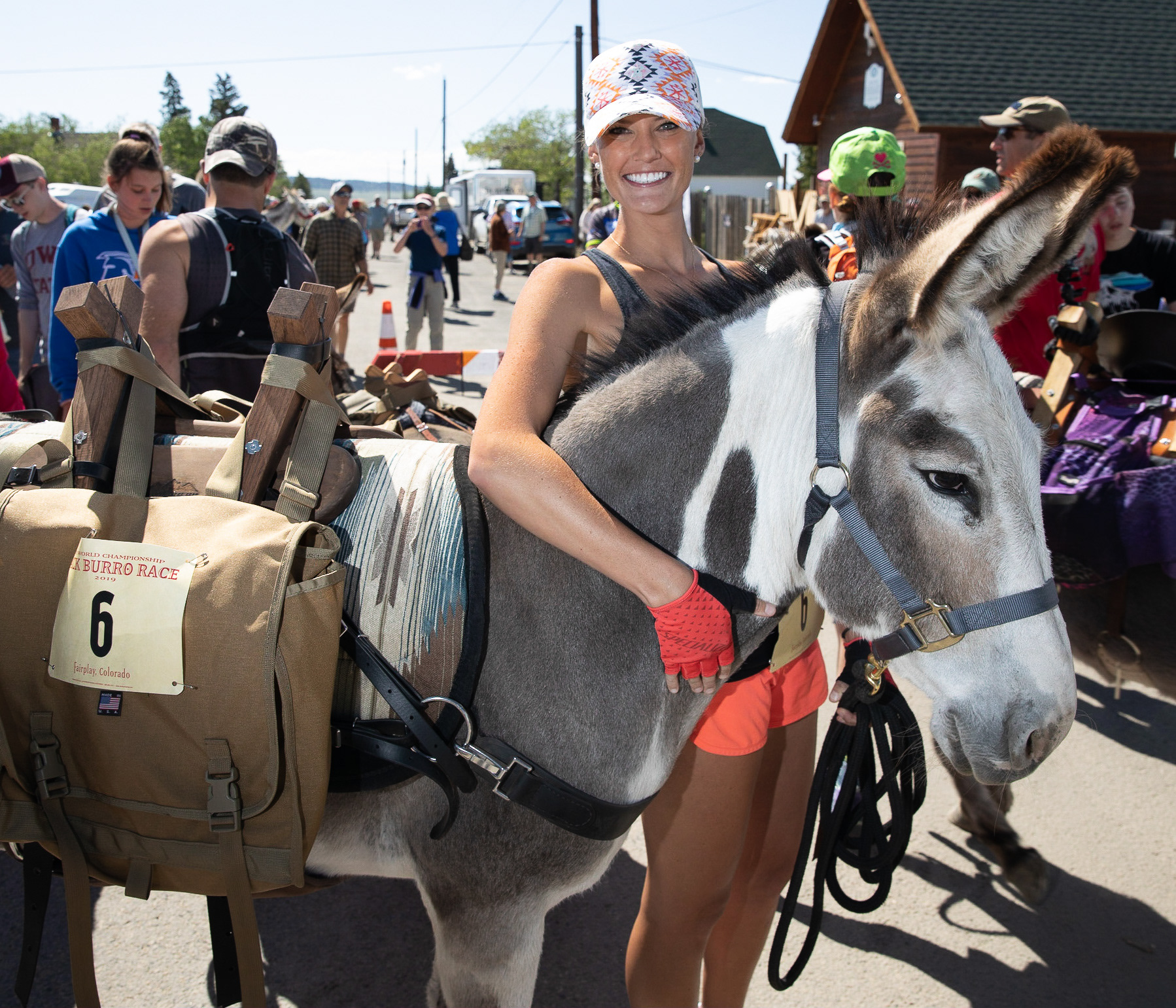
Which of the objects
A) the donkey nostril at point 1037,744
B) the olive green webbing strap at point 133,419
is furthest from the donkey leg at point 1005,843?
the olive green webbing strap at point 133,419

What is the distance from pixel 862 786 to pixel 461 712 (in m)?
1.13

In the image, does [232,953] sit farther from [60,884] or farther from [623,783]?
[60,884]

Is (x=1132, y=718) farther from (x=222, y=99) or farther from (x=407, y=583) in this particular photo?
(x=222, y=99)

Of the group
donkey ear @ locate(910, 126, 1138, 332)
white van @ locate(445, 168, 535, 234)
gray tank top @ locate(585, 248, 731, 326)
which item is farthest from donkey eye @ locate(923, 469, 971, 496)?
white van @ locate(445, 168, 535, 234)

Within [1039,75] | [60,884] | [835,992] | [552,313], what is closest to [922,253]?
[552,313]

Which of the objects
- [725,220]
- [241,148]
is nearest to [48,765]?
[241,148]

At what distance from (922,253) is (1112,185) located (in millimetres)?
246

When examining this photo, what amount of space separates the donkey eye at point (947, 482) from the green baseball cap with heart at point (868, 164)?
7.67 ft

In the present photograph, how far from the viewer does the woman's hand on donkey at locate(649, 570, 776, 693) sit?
4.20 ft

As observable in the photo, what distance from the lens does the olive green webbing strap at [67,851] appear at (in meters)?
1.43

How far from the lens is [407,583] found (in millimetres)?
1497

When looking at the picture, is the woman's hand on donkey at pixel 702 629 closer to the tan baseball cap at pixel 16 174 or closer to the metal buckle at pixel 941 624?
the metal buckle at pixel 941 624

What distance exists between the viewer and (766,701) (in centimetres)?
181

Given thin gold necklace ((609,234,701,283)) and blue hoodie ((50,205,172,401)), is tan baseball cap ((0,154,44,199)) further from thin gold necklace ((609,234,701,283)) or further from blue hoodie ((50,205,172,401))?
thin gold necklace ((609,234,701,283))
